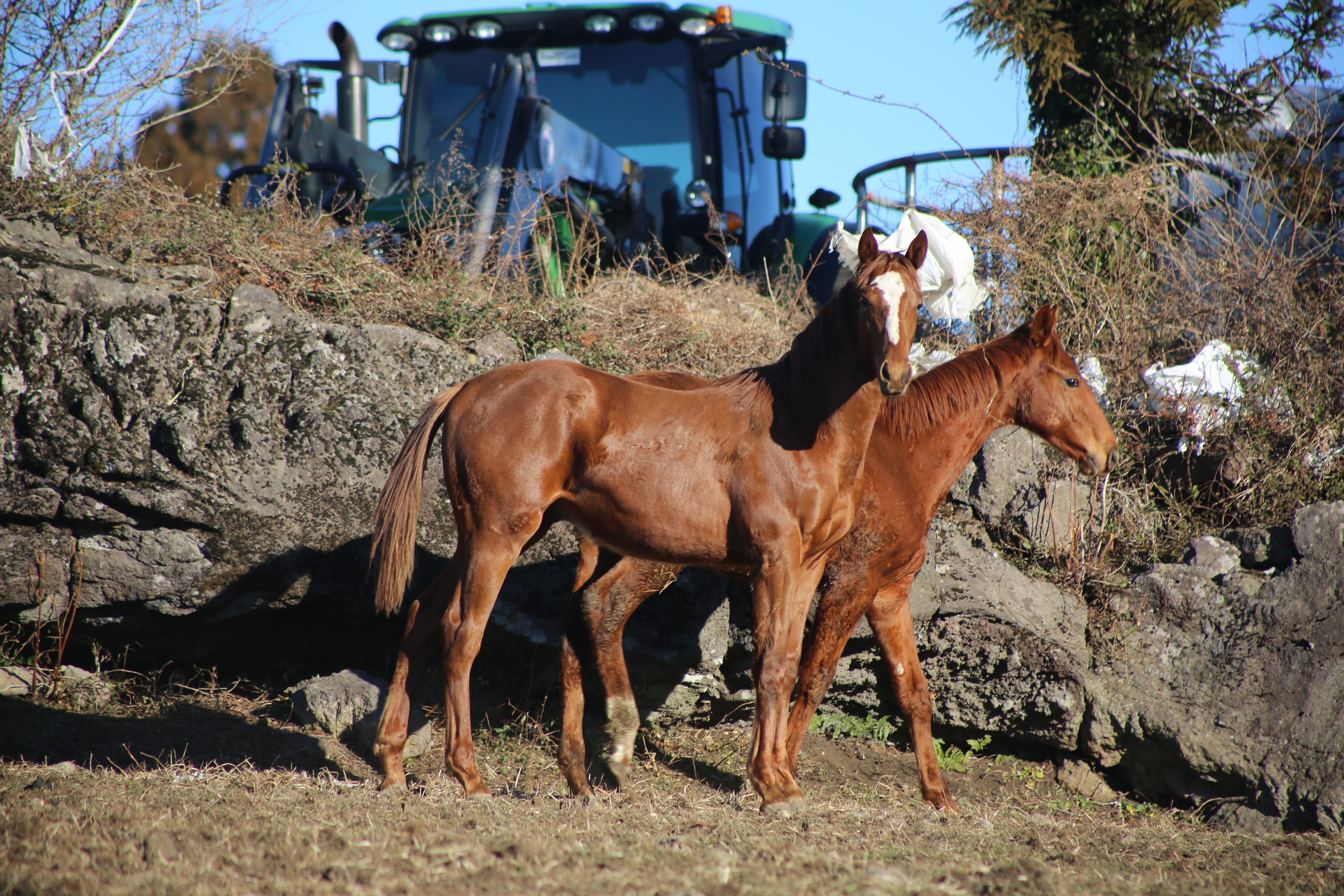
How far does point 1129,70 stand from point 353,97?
6.82 metres

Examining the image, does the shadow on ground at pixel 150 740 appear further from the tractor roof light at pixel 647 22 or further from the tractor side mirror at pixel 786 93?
the tractor roof light at pixel 647 22

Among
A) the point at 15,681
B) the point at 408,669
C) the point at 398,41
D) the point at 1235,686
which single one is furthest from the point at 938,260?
the point at 15,681

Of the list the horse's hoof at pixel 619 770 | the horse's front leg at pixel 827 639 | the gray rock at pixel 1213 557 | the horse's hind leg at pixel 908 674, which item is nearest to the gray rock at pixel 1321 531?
the gray rock at pixel 1213 557

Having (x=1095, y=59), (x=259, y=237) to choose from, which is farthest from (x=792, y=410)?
(x=1095, y=59)

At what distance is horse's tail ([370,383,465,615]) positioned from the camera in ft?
12.6

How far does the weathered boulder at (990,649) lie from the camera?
16.3 feet

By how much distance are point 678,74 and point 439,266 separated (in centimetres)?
367

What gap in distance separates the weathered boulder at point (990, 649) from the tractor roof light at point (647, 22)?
19.2ft

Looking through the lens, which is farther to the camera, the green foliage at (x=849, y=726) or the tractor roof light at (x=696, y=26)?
the tractor roof light at (x=696, y=26)

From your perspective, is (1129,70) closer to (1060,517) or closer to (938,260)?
(938,260)

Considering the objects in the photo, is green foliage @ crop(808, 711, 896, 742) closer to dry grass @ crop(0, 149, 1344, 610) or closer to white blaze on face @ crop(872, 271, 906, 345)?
dry grass @ crop(0, 149, 1344, 610)

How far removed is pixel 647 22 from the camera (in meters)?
8.70

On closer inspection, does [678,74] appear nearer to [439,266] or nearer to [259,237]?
[439,266]

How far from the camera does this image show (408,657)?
395 centimetres
